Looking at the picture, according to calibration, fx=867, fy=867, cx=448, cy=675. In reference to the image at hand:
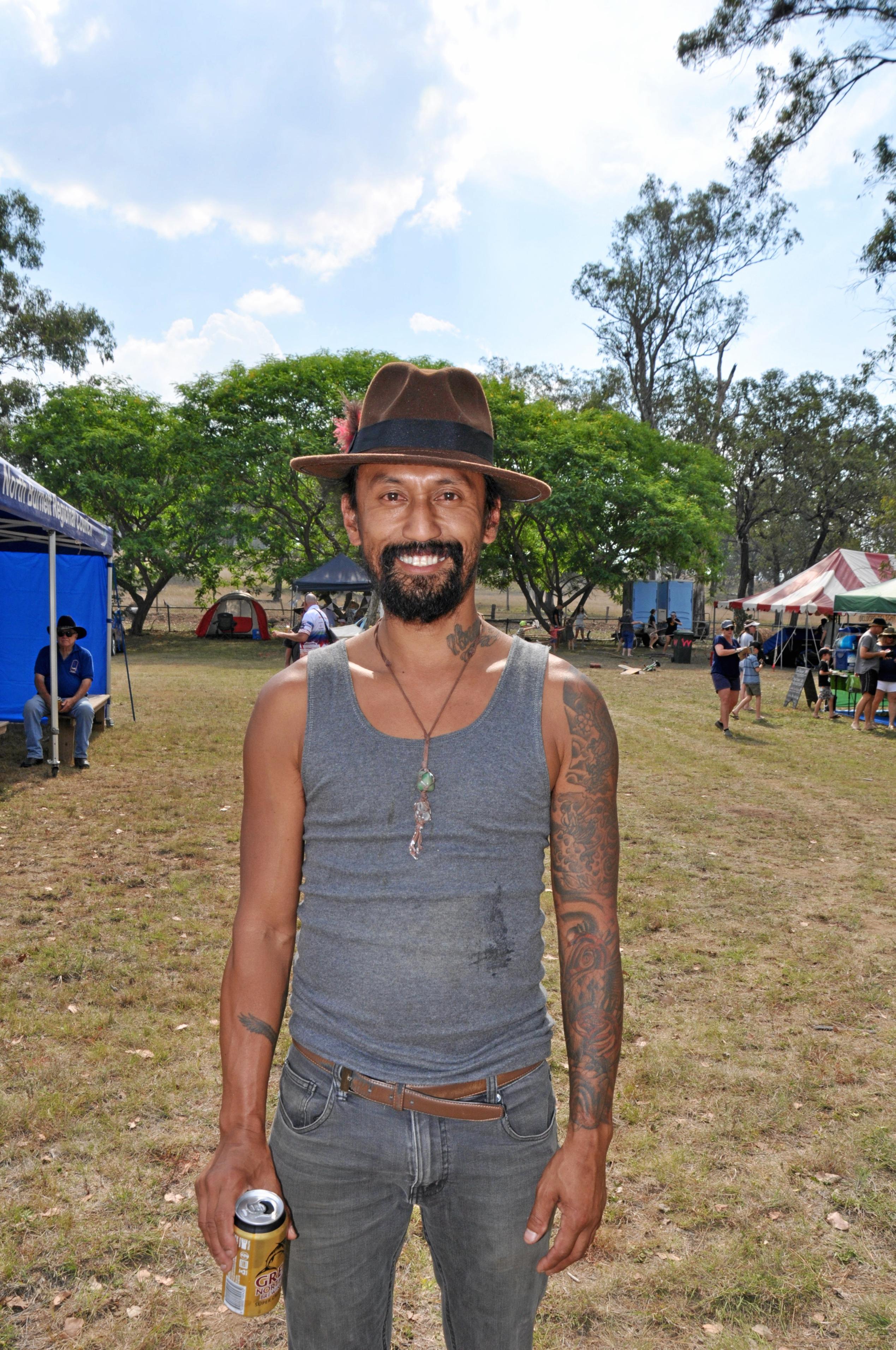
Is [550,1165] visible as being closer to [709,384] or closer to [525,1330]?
[525,1330]

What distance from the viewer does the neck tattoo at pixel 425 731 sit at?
1613 mm

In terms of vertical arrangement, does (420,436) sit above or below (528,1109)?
above

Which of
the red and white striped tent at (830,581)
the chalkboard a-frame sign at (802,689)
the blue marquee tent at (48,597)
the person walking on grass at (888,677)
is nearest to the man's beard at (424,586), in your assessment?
the blue marquee tent at (48,597)

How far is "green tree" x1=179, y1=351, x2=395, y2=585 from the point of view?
33.1 metres

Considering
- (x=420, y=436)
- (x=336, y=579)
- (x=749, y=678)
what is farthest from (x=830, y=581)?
(x=420, y=436)

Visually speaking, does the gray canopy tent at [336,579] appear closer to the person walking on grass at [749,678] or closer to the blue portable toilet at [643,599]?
the blue portable toilet at [643,599]

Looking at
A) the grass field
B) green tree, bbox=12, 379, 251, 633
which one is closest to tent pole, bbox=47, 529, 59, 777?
the grass field

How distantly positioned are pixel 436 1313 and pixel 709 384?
46.4m

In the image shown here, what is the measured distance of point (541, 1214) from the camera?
156 cm

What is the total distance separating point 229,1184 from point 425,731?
0.91m

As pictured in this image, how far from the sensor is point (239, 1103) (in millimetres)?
1667

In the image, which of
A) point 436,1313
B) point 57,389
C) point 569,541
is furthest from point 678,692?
point 57,389

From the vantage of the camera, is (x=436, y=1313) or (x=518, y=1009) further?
(x=436, y=1313)

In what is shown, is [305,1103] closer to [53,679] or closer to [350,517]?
[350,517]
